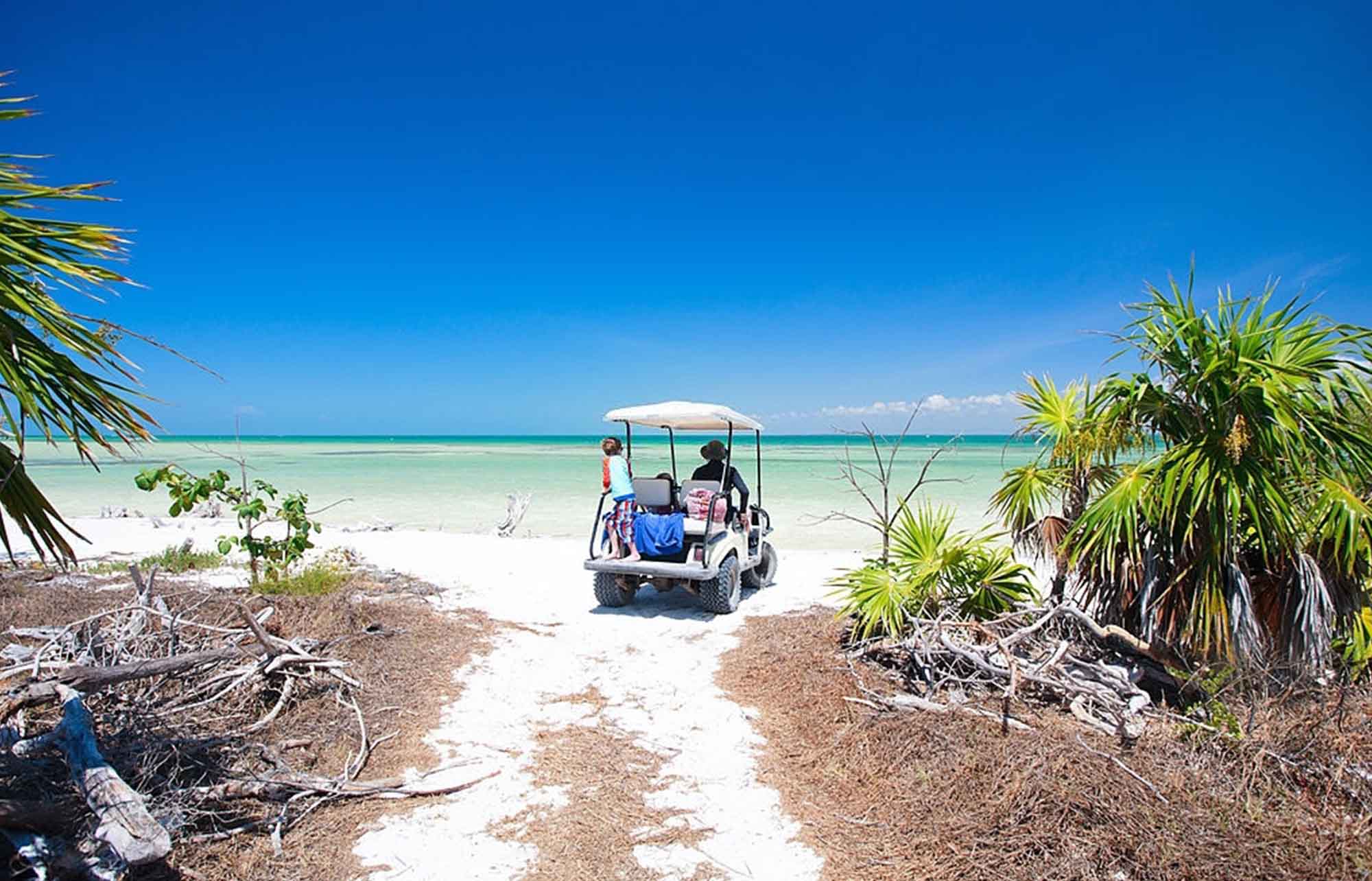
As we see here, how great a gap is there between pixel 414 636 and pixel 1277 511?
6.10m

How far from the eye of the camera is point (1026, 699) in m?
4.37

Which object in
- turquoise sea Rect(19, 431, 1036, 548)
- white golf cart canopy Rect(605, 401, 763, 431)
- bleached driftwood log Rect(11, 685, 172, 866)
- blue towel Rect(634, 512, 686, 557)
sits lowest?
turquoise sea Rect(19, 431, 1036, 548)

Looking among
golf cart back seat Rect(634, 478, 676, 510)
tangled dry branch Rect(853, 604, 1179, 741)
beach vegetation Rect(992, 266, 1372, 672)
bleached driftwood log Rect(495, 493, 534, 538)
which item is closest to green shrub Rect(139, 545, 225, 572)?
bleached driftwood log Rect(495, 493, 534, 538)

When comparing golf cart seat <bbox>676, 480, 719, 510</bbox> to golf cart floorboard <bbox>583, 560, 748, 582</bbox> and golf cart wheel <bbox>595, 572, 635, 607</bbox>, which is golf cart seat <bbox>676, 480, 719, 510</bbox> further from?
golf cart wheel <bbox>595, 572, 635, 607</bbox>

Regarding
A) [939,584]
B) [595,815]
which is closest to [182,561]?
[595,815]

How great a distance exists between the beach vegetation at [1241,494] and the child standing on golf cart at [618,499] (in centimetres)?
409

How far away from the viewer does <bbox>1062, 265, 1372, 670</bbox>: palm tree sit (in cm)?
394

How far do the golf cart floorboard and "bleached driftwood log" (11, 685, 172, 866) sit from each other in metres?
4.60

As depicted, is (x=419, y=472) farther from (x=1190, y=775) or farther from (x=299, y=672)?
(x=1190, y=775)

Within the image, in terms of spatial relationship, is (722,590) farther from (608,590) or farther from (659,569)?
(608,590)

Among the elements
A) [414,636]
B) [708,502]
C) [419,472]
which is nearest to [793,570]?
[708,502]

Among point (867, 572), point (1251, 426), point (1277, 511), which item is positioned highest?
point (1251, 426)

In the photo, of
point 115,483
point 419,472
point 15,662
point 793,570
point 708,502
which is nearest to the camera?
point 15,662

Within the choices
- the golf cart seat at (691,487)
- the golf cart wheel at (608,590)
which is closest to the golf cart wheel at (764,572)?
the golf cart seat at (691,487)
